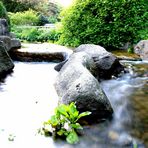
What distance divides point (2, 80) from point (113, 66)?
2817 millimetres

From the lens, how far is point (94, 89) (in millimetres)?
4926

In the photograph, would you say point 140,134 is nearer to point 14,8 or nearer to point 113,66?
point 113,66

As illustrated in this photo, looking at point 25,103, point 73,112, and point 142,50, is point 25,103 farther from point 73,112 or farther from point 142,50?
point 142,50

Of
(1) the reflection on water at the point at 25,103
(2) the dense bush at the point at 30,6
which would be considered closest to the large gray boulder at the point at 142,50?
(1) the reflection on water at the point at 25,103

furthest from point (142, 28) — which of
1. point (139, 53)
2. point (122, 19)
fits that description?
point (139, 53)

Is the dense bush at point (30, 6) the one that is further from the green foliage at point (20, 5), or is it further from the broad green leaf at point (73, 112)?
the broad green leaf at point (73, 112)

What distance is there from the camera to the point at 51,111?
5.15m

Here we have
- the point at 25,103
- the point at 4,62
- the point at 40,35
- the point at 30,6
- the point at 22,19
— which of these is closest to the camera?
the point at 25,103

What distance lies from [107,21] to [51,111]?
6.82m

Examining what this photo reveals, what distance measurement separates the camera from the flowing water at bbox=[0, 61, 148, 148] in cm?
410

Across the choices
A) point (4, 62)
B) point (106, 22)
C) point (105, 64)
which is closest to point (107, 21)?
point (106, 22)

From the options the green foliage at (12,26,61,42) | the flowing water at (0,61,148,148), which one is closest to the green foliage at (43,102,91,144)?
the flowing water at (0,61,148,148)

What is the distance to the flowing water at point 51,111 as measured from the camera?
13.4 feet

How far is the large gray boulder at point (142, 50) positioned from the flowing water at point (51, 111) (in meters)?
1.53
